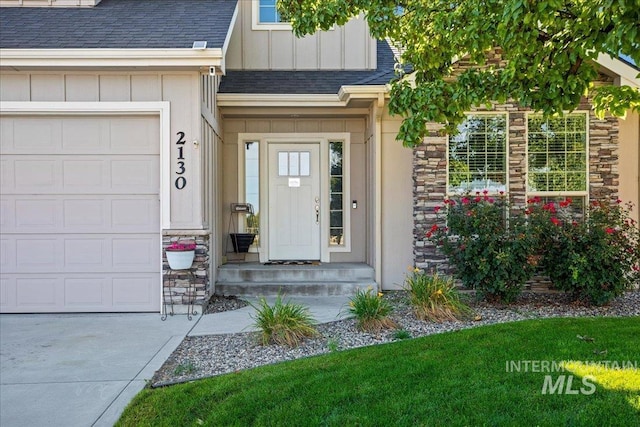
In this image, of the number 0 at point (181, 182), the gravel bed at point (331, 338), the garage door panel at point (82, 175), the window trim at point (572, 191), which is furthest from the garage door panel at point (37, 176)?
the window trim at point (572, 191)

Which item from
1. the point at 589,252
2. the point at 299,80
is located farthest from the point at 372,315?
the point at 299,80

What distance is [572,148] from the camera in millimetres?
7309

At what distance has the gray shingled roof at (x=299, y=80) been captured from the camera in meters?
8.06

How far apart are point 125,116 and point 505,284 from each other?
5.36m

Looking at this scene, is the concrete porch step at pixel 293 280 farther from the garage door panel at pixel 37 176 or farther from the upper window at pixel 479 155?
the garage door panel at pixel 37 176

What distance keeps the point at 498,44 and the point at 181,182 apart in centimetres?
411

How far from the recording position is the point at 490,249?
241 inches

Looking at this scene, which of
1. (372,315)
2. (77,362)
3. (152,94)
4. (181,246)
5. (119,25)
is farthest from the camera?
(119,25)

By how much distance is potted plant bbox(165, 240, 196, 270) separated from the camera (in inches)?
240

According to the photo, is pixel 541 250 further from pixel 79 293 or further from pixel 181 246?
pixel 79 293

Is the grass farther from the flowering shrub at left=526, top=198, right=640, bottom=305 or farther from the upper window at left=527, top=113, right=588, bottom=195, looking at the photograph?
the upper window at left=527, top=113, right=588, bottom=195

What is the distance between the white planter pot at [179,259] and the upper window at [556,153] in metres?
5.03

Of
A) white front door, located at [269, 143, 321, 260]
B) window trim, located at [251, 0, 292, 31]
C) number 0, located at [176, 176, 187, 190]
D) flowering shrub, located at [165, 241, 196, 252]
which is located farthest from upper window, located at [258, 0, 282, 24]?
flowering shrub, located at [165, 241, 196, 252]

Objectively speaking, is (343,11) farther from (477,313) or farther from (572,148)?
(572,148)
